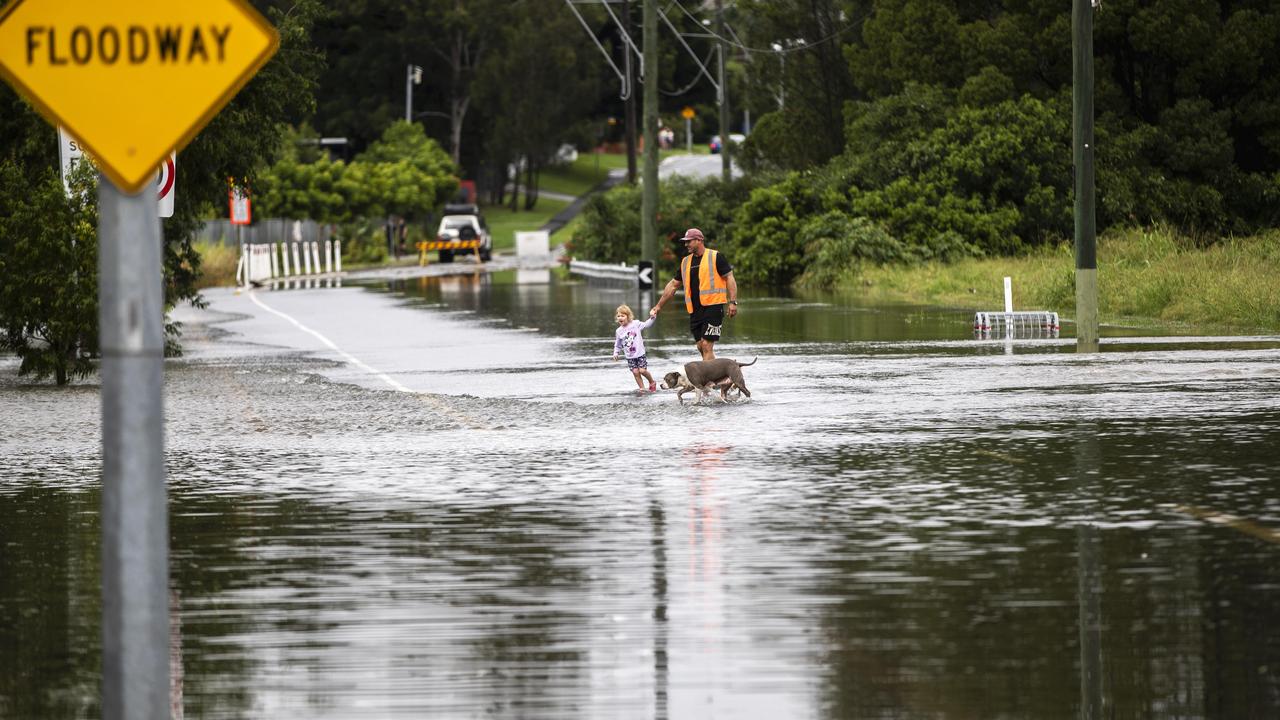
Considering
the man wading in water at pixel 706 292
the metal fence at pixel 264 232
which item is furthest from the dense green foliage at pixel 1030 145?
the man wading in water at pixel 706 292

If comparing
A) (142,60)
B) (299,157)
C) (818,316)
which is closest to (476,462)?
(142,60)

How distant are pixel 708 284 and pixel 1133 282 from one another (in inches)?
582

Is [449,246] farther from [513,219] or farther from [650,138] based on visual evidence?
[513,219]

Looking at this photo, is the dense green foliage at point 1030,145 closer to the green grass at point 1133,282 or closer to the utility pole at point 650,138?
the green grass at point 1133,282

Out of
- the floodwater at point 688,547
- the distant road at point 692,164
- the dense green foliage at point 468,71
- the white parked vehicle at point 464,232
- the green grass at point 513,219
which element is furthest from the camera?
the distant road at point 692,164

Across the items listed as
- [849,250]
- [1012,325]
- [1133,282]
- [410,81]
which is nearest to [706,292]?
[1012,325]

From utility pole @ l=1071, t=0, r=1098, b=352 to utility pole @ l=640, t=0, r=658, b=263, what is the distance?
1869 centimetres

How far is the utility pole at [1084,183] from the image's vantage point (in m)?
25.7

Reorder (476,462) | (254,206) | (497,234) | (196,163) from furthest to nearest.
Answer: (497,234) → (254,206) → (196,163) → (476,462)

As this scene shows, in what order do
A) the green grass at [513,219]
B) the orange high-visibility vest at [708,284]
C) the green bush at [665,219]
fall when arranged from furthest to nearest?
the green grass at [513,219] → the green bush at [665,219] → the orange high-visibility vest at [708,284]

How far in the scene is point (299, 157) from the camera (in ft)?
287

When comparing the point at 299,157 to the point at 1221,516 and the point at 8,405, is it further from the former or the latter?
the point at 1221,516

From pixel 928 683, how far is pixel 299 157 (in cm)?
8207

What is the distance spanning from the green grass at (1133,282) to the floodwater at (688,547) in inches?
328
